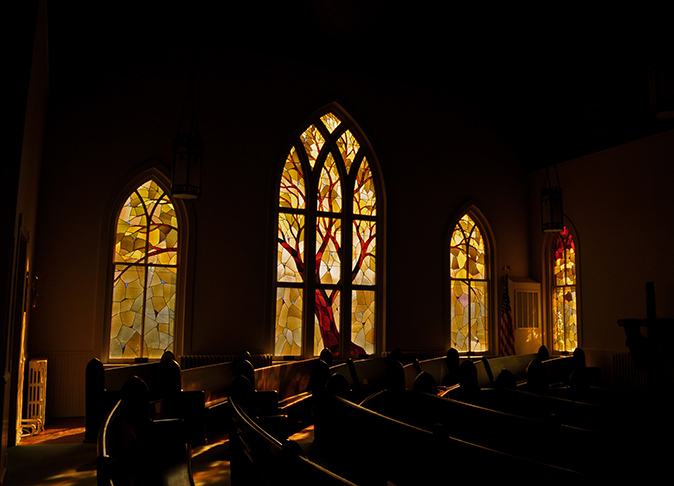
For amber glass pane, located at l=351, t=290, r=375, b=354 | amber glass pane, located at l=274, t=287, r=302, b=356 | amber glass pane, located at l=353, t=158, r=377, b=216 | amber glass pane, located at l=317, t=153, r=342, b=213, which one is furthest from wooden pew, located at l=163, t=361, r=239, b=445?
amber glass pane, located at l=353, t=158, r=377, b=216

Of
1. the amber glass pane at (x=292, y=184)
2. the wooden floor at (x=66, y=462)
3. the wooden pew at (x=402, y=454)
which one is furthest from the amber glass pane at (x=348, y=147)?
the wooden pew at (x=402, y=454)

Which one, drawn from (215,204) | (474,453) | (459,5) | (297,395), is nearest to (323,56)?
(459,5)

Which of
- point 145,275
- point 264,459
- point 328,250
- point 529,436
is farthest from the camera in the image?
point 328,250

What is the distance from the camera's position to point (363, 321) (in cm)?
930

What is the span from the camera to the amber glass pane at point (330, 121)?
943 centimetres

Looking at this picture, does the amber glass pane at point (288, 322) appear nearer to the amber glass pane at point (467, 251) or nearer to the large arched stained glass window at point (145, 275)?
the large arched stained glass window at point (145, 275)

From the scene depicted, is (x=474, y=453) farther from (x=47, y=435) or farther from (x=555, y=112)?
(x=555, y=112)

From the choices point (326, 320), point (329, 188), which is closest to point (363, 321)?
point (326, 320)

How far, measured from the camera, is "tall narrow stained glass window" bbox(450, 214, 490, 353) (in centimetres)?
991

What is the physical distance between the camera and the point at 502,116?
10.2 meters

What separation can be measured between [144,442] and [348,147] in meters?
6.97

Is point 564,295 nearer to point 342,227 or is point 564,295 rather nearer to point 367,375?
point 342,227

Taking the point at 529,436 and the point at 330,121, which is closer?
the point at 529,436

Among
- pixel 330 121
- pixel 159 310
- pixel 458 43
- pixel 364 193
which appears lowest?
pixel 159 310
